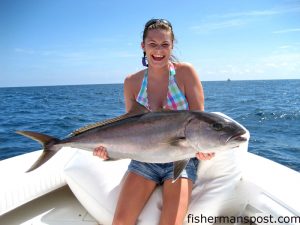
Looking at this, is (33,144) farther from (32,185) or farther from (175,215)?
(175,215)

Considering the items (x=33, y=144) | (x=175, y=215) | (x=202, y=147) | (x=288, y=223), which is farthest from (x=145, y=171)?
(x=33, y=144)

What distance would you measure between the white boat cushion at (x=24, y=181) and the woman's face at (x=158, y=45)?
68.9 inches

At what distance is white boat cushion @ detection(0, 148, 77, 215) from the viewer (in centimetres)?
348

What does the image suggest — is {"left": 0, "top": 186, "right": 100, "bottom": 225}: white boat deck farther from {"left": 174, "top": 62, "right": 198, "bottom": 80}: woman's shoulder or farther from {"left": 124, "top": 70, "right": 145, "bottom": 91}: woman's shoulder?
{"left": 174, "top": 62, "right": 198, "bottom": 80}: woman's shoulder

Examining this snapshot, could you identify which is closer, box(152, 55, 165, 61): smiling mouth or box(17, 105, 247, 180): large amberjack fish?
box(17, 105, 247, 180): large amberjack fish

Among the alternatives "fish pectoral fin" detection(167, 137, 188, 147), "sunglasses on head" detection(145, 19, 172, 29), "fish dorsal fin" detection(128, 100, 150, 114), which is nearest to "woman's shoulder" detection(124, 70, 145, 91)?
"sunglasses on head" detection(145, 19, 172, 29)

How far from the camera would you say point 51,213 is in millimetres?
3871

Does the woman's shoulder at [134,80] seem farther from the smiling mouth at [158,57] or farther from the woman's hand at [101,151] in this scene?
the woman's hand at [101,151]

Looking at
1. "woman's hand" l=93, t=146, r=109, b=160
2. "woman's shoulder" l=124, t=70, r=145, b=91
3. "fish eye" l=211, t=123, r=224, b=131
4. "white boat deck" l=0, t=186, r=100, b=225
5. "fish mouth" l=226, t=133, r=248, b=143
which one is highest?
"woman's shoulder" l=124, t=70, r=145, b=91

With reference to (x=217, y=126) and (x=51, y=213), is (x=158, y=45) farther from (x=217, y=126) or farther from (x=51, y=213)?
(x=51, y=213)

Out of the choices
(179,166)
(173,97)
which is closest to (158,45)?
(173,97)

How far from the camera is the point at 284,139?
12266 mm

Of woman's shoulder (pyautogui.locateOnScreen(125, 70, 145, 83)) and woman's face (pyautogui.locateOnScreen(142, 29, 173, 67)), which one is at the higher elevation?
woman's face (pyautogui.locateOnScreen(142, 29, 173, 67))

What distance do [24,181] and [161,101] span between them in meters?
1.74
